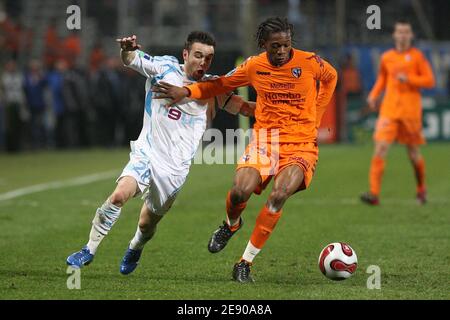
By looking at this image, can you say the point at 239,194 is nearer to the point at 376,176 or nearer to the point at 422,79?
the point at 376,176

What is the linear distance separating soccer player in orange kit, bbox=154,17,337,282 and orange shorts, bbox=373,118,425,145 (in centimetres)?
573

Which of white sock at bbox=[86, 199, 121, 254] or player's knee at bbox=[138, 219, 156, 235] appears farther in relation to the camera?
player's knee at bbox=[138, 219, 156, 235]

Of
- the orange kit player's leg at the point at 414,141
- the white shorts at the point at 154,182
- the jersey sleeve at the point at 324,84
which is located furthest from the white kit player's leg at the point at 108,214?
the orange kit player's leg at the point at 414,141

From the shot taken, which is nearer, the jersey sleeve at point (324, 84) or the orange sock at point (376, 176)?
the jersey sleeve at point (324, 84)

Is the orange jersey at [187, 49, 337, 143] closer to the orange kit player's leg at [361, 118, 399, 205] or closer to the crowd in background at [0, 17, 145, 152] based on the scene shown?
the orange kit player's leg at [361, 118, 399, 205]

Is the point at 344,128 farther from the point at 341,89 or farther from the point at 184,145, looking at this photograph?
the point at 184,145

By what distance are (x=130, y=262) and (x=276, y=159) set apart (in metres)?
1.50

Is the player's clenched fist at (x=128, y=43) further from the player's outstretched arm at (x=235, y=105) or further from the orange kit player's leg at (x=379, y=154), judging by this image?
the orange kit player's leg at (x=379, y=154)

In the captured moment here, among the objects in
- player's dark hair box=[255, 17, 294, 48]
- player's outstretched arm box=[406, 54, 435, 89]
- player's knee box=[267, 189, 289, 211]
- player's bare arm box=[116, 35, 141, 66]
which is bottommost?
player's knee box=[267, 189, 289, 211]

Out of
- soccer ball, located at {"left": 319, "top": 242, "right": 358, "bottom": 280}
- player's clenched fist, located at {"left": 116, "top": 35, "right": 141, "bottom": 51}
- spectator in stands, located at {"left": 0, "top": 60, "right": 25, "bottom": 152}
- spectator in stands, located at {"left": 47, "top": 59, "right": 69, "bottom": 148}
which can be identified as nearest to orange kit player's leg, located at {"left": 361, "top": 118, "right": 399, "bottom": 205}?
soccer ball, located at {"left": 319, "top": 242, "right": 358, "bottom": 280}

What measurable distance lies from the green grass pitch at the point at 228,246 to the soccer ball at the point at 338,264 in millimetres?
77

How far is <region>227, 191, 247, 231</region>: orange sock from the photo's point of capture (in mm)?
8742

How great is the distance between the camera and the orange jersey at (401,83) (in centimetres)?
1456
